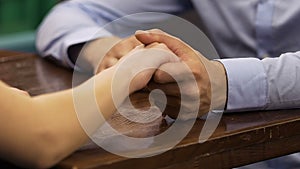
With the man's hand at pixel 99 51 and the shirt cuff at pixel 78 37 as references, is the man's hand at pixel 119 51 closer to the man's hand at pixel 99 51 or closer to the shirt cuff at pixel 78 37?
the man's hand at pixel 99 51

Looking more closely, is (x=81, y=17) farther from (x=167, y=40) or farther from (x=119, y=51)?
(x=167, y=40)

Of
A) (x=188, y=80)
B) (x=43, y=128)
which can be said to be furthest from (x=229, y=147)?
(x=43, y=128)

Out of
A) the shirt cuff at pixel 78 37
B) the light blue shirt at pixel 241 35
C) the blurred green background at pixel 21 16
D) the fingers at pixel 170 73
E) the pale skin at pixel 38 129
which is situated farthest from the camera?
the blurred green background at pixel 21 16

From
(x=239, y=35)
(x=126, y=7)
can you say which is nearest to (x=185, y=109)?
(x=239, y=35)

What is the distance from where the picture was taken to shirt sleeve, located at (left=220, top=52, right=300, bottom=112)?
105 centimetres

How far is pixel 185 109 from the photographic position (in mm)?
975

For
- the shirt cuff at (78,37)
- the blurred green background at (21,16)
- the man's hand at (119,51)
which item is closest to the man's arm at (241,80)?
the man's hand at (119,51)

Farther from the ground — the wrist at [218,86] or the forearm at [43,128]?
the forearm at [43,128]

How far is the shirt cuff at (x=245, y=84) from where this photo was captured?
3.41 ft

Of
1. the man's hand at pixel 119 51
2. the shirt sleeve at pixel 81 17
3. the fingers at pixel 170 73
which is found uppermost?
the fingers at pixel 170 73

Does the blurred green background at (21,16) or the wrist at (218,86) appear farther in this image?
the blurred green background at (21,16)

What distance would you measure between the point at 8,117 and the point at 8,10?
7.58 feet

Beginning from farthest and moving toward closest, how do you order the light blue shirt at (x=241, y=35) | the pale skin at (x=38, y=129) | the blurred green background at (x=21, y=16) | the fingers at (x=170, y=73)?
1. the blurred green background at (x=21, y=16)
2. the light blue shirt at (x=241, y=35)
3. the fingers at (x=170, y=73)
4. the pale skin at (x=38, y=129)

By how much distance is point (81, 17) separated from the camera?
1.64 metres
